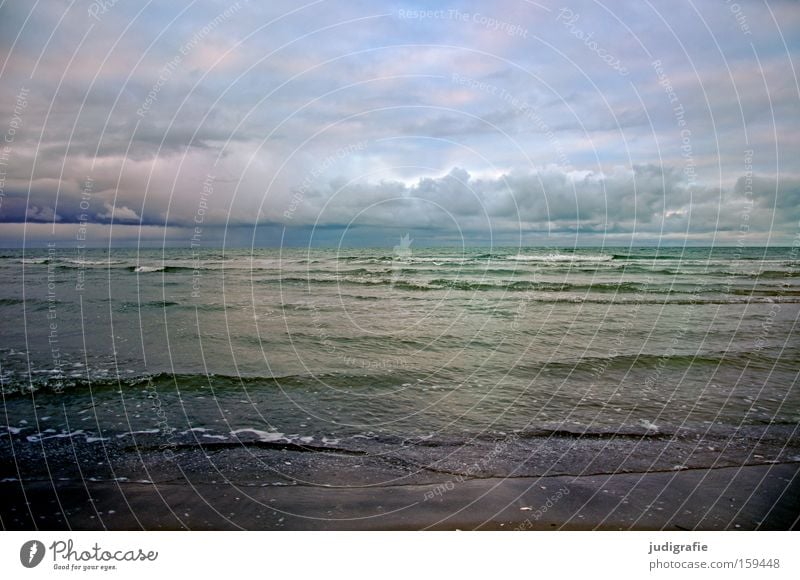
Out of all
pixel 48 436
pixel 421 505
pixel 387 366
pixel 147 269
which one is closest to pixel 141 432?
pixel 48 436

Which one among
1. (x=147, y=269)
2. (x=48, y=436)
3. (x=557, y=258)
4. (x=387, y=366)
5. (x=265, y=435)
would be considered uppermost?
(x=557, y=258)

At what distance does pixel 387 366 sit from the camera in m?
11.1

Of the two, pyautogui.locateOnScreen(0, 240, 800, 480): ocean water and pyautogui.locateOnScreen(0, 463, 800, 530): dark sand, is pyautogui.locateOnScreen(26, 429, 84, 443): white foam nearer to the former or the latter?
pyautogui.locateOnScreen(0, 240, 800, 480): ocean water

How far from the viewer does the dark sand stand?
5312mm

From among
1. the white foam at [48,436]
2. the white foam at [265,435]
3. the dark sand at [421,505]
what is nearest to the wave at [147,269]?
the white foam at [48,436]

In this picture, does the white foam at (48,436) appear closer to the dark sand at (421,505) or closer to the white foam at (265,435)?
the dark sand at (421,505)

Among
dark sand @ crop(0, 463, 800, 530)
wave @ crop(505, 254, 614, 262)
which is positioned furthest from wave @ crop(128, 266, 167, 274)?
dark sand @ crop(0, 463, 800, 530)

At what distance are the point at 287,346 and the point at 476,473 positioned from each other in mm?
7795

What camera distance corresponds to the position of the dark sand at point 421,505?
17.4ft

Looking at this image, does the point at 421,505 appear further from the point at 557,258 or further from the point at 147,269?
the point at 557,258

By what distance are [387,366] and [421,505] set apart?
220 inches

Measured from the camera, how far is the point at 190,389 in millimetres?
9484

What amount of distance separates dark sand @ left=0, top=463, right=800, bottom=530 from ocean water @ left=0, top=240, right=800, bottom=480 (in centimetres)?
108
